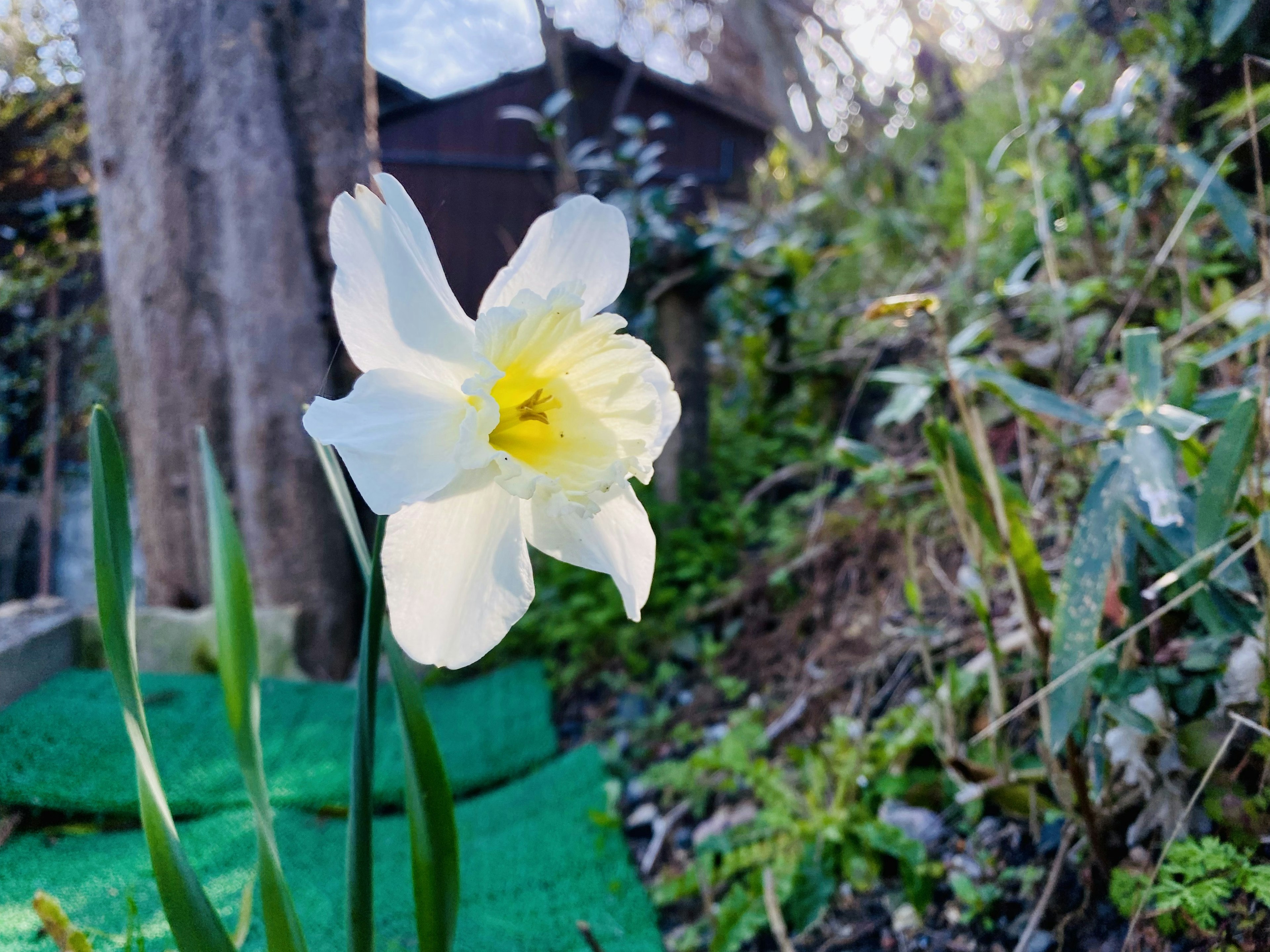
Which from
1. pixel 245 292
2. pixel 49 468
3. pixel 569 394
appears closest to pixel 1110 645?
pixel 569 394

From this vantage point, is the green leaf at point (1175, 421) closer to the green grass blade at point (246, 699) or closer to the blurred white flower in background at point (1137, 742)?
the blurred white flower in background at point (1137, 742)

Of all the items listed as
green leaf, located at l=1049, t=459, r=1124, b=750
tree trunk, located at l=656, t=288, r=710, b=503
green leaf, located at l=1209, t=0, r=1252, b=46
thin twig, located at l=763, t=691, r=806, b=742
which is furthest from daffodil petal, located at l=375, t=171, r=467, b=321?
tree trunk, located at l=656, t=288, r=710, b=503

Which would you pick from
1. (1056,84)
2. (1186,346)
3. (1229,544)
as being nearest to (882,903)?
(1229,544)

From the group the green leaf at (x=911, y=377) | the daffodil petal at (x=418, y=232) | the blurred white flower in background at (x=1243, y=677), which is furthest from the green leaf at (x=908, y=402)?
the daffodil petal at (x=418, y=232)

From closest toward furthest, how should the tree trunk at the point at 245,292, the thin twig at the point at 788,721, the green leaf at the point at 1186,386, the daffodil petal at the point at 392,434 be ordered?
the daffodil petal at the point at 392,434, the green leaf at the point at 1186,386, the tree trunk at the point at 245,292, the thin twig at the point at 788,721

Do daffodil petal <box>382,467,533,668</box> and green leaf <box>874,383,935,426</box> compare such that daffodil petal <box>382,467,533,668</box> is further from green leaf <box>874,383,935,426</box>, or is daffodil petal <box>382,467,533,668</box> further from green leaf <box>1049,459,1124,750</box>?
green leaf <box>874,383,935,426</box>

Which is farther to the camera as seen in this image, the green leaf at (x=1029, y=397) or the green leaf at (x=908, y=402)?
the green leaf at (x=908, y=402)

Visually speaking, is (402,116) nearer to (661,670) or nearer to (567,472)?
(661,670)

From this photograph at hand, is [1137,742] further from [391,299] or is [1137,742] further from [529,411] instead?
[391,299]
